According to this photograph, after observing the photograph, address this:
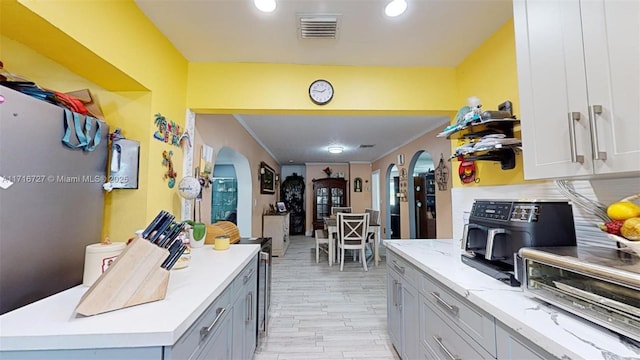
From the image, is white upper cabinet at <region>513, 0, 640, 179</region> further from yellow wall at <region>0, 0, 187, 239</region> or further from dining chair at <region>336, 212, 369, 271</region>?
dining chair at <region>336, 212, 369, 271</region>

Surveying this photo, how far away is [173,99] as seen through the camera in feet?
6.38

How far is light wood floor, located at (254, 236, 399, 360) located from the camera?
2092 mm

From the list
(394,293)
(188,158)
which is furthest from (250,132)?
A: (394,293)

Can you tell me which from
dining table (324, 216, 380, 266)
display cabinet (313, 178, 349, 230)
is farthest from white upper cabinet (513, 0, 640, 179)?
display cabinet (313, 178, 349, 230)

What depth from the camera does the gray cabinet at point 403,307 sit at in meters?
1.62

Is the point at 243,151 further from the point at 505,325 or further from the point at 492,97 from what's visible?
the point at 505,325

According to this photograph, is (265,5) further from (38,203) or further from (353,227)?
(353,227)

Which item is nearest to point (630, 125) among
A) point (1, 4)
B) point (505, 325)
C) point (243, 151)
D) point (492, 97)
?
point (505, 325)

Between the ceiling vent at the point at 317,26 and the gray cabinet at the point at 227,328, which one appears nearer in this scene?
the gray cabinet at the point at 227,328

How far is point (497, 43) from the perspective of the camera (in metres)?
1.76

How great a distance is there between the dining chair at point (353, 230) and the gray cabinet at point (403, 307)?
218cm

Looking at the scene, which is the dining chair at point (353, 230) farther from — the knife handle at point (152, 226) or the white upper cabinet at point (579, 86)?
the knife handle at point (152, 226)

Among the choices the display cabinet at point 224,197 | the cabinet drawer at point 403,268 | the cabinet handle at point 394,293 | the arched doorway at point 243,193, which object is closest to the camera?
the cabinet drawer at point 403,268

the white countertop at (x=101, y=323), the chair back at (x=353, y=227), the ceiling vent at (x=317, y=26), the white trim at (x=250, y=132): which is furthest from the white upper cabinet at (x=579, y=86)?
the chair back at (x=353, y=227)
